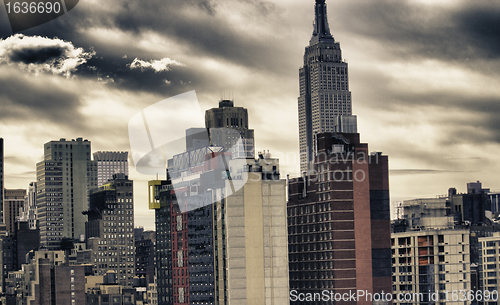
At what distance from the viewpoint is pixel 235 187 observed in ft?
652

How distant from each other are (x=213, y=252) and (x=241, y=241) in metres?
10.4

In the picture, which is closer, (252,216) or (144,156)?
(144,156)

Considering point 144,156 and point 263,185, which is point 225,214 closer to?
point 263,185

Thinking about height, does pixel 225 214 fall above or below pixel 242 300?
above

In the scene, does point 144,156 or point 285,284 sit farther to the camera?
point 285,284

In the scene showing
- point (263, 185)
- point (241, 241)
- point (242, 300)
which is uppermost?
point (263, 185)

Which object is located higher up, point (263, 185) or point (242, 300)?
point (263, 185)

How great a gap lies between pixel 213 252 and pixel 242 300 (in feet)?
52.4

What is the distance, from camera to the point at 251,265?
7500 inches

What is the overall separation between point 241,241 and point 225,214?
6.74m

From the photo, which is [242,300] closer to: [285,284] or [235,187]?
[285,284]

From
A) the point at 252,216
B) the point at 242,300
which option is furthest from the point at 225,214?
the point at 242,300

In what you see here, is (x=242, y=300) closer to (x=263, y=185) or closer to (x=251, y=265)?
(x=251, y=265)

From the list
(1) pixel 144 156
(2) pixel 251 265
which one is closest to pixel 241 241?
(2) pixel 251 265
